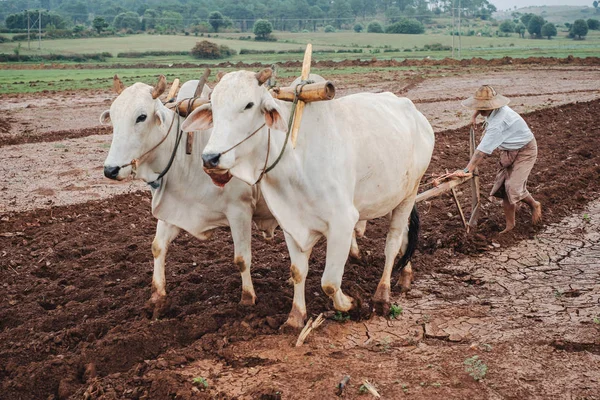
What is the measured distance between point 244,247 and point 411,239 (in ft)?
5.82

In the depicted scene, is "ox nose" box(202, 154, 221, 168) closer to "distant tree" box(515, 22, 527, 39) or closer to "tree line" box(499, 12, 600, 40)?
"tree line" box(499, 12, 600, 40)

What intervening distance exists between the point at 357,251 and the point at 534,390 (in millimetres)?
2994

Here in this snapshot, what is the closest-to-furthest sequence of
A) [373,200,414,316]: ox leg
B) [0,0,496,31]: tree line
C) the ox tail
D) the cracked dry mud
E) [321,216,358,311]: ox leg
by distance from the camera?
1. the cracked dry mud
2. [321,216,358,311]: ox leg
3. [373,200,414,316]: ox leg
4. the ox tail
5. [0,0,496,31]: tree line

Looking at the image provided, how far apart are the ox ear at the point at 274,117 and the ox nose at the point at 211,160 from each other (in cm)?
→ 43

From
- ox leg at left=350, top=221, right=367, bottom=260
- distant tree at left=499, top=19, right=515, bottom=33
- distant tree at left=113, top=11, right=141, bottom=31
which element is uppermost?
distant tree at left=499, top=19, right=515, bottom=33

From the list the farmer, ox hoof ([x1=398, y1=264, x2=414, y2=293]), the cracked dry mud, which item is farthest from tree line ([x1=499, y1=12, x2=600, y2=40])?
ox hoof ([x1=398, y1=264, x2=414, y2=293])

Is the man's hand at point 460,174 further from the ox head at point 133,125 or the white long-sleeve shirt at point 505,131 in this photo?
the ox head at point 133,125

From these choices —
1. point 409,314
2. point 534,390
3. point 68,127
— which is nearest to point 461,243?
point 409,314

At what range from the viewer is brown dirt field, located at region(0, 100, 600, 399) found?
4695 millimetres

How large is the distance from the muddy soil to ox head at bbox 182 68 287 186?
582 cm

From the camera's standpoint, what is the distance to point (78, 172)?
467 inches

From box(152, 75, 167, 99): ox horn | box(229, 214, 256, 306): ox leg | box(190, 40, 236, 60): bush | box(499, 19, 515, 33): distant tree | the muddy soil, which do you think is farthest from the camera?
box(499, 19, 515, 33): distant tree

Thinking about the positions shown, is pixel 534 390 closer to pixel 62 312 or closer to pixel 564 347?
pixel 564 347

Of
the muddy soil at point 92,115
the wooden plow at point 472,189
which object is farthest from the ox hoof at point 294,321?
the muddy soil at point 92,115
